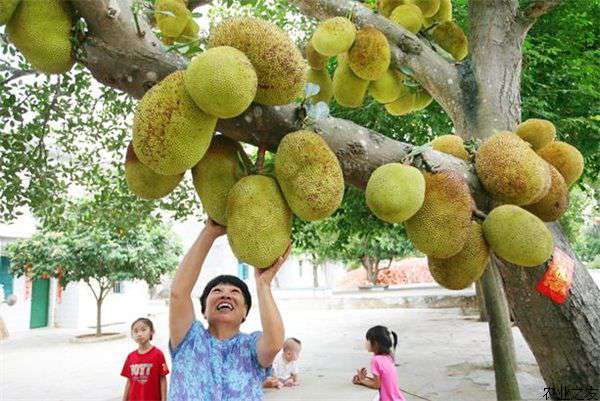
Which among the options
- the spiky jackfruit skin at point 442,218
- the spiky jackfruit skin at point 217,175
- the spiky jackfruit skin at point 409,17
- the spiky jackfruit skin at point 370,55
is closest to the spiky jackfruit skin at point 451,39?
the spiky jackfruit skin at point 409,17

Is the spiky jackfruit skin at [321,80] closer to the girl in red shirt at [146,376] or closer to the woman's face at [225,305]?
the woman's face at [225,305]

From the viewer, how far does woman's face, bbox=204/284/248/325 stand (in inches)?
67.6

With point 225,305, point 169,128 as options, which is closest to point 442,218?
point 169,128

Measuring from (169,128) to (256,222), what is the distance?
0.87ft

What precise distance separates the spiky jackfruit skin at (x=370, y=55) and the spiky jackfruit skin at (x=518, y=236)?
3.62 ft

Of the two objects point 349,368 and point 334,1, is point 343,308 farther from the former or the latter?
point 334,1

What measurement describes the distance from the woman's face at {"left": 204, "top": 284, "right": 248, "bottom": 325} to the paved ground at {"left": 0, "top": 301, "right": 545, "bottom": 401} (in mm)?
3235

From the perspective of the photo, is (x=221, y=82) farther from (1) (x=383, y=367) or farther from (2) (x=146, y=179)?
(1) (x=383, y=367)

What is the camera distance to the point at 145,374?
11.0 ft

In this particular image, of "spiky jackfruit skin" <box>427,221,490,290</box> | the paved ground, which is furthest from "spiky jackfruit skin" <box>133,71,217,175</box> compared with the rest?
the paved ground

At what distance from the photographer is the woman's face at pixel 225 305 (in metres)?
1.72

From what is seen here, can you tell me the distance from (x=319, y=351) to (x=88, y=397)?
3586 mm

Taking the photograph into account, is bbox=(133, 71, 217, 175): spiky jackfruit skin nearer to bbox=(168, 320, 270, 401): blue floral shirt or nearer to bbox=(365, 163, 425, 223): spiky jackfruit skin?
bbox=(365, 163, 425, 223): spiky jackfruit skin

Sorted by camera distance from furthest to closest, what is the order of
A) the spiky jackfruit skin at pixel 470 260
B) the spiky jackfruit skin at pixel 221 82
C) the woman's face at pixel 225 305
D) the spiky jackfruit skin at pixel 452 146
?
the woman's face at pixel 225 305
the spiky jackfruit skin at pixel 452 146
the spiky jackfruit skin at pixel 470 260
the spiky jackfruit skin at pixel 221 82
